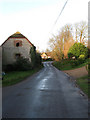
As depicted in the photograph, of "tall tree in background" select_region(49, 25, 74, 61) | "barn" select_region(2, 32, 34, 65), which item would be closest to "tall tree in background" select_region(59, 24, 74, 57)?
"tall tree in background" select_region(49, 25, 74, 61)

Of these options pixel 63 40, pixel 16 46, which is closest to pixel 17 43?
pixel 16 46

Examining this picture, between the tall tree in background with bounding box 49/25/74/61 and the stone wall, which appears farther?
the tall tree in background with bounding box 49/25/74/61

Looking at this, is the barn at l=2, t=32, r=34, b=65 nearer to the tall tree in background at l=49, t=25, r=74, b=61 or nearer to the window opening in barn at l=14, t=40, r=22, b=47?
the window opening in barn at l=14, t=40, r=22, b=47

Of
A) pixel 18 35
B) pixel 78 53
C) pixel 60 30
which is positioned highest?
pixel 60 30

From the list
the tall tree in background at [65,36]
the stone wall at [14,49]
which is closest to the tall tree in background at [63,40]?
the tall tree in background at [65,36]

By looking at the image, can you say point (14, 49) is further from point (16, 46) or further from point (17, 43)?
point (17, 43)

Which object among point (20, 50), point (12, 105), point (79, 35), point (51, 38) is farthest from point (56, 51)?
point (12, 105)

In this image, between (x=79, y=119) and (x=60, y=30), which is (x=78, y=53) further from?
(x=79, y=119)

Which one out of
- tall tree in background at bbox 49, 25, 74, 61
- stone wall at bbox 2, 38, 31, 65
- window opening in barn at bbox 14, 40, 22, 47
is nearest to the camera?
stone wall at bbox 2, 38, 31, 65

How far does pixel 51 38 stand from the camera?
56.0m

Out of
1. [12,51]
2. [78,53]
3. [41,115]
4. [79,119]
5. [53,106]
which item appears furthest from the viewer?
[78,53]

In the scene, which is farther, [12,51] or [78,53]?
[78,53]

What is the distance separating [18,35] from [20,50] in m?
3.64

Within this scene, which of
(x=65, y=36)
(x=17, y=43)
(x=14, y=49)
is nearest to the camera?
(x=14, y=49)
